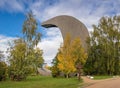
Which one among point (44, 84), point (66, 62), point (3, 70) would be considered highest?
point (66, 62)

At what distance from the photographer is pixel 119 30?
58.3m

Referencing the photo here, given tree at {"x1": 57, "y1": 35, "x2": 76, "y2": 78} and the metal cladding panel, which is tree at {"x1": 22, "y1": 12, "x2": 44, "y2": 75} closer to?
tree at {"x1": 57, "y1": 35, "x2": 76, "y2": 78}

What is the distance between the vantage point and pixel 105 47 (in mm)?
57719

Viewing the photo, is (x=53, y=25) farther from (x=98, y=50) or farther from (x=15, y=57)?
(x=15, y=57)

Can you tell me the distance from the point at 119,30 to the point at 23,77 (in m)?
26.5

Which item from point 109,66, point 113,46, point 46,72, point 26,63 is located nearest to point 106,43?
point 113,46

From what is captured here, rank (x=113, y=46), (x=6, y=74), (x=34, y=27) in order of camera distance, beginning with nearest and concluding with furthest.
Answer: (x=6, y=74)
(x=34, y=27)
(x=113, y=46)

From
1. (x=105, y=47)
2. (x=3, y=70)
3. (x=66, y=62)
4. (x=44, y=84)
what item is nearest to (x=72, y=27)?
(x=105, y=47)

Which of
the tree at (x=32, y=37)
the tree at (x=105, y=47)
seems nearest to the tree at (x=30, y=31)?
the tree at (x=32, y=37)

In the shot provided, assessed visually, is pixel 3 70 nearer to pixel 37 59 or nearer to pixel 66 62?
pixel 37 59

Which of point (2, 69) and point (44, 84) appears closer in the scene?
point (44, 84)

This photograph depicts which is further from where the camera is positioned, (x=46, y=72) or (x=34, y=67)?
(x=46, y=72)

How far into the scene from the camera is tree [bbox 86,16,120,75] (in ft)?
190


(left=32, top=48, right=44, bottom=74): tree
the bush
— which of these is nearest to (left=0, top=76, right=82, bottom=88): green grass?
the bush
